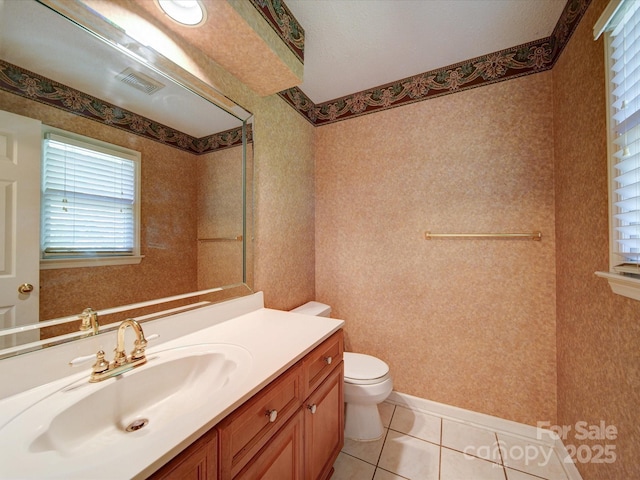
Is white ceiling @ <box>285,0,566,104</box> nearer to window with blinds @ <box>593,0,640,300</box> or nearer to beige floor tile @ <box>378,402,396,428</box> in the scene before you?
window with blinds @ <box>593,0,640,300</box>

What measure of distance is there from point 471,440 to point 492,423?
198mm

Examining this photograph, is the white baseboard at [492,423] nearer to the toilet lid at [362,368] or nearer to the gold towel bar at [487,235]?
the toilet lid at [362,368]

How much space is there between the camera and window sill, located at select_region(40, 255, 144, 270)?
0.75 metres

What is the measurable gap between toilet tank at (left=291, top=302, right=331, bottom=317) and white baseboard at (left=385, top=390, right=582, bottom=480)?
31.5 inches

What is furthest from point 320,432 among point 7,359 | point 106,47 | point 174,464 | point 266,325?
point 106,47

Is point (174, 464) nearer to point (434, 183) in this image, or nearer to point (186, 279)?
point (186, 279)

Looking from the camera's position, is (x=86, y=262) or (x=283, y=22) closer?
(x=86, y=262)

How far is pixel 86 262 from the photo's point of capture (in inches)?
32.3

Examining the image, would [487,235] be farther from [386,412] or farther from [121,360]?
[121,360]

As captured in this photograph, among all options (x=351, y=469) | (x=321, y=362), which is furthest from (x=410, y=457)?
(x=321, y=362)

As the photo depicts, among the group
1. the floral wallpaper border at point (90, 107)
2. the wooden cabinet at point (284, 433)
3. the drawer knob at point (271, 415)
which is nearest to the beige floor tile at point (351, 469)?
the wooden cabinet at point (284, 433)

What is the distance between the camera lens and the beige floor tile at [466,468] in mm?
1273

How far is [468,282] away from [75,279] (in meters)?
1.98

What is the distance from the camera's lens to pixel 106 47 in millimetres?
864
